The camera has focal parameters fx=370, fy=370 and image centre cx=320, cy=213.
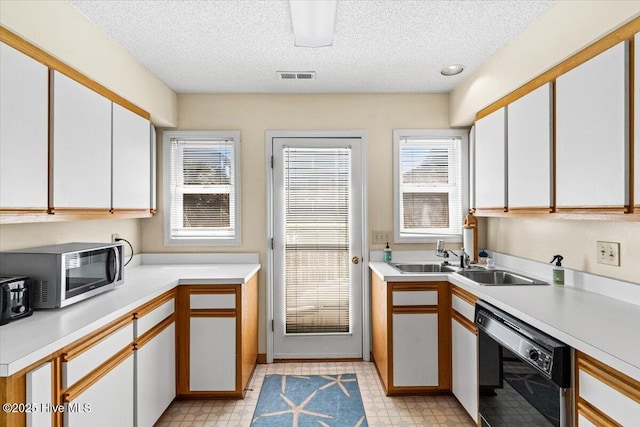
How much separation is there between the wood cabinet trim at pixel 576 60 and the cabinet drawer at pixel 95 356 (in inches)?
101

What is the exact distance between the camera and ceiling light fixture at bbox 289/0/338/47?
6.15 ft

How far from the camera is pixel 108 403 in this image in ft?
5.71

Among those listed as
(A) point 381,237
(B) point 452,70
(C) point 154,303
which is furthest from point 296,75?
(C) point 154,303

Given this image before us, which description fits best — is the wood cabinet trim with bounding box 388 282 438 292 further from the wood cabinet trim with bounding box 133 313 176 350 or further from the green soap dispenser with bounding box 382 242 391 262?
the wood cabinet trim with bounding box 133 313 176 350

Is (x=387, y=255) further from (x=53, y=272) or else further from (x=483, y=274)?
(x=53, y=272)

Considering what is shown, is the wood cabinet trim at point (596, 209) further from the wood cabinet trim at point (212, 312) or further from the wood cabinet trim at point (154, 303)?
the wood cabinet trim at point (154, 303)

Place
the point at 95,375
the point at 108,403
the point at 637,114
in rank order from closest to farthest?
the point at 637,114
the point at 95,375
the point at 108,403

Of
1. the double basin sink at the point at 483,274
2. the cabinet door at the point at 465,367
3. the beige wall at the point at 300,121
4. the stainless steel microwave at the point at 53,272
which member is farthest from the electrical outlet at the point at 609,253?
the stainless steel microwave at the point at 53,272

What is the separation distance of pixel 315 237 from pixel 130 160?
1.60 meters

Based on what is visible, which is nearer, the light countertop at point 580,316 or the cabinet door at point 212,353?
the light countertop at point 580,316

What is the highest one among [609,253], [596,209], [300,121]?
[300,121]

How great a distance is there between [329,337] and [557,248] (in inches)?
76.4

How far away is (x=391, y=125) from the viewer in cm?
336

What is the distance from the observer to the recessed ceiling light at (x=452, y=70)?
2737mm
